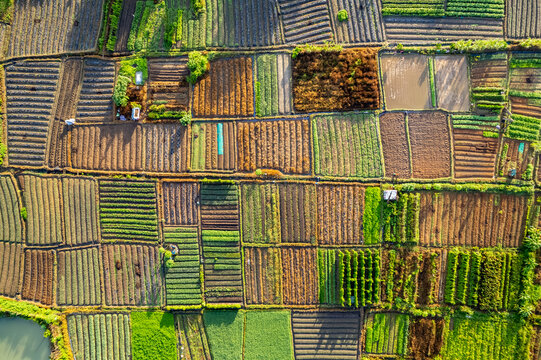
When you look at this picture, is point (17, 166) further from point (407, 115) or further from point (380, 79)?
point (407, 115)

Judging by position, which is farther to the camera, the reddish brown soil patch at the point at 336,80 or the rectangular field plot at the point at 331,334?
the rectangular field plot at the point at 331,334

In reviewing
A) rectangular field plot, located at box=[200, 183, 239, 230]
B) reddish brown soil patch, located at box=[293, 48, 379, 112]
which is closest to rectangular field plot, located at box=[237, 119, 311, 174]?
reddish brown soil patch, located at box=[293, 48, 379, 112]

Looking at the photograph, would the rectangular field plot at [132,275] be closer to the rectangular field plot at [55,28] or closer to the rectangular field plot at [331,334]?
the rectangular field plot at [331,334]

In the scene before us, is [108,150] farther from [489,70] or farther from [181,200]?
[489,70]

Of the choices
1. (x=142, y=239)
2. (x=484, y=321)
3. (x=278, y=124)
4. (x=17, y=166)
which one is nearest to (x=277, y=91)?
(x=278, y=124)

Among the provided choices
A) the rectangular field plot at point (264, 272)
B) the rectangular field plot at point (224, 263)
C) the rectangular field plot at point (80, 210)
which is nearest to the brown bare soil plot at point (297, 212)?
the rectangular field plot at point (264, 272)

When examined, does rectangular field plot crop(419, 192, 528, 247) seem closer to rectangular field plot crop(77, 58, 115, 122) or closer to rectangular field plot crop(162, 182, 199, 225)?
rectangular field plot crop(162, 182, 199, 225)
